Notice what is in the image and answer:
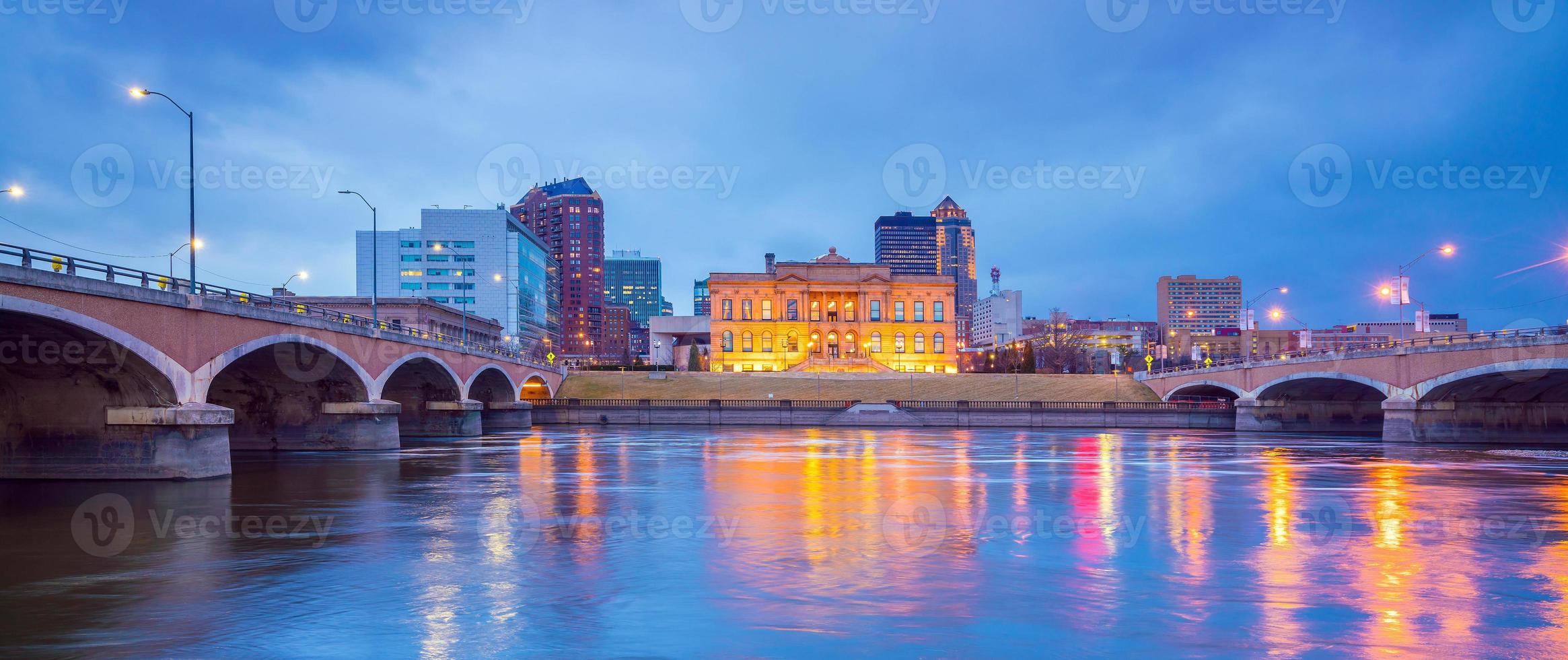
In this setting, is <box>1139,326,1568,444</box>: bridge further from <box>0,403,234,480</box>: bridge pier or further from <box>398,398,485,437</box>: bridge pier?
<box>0,403,234,480</box>: bridge pier

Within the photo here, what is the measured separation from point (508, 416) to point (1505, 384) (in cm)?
7328

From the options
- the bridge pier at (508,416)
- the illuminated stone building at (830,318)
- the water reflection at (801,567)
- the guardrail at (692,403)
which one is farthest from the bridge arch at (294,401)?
the illuminated stone building at (830,318)

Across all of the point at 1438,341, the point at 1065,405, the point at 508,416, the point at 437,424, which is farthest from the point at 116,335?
the point at 1065,405

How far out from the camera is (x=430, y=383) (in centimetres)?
6675

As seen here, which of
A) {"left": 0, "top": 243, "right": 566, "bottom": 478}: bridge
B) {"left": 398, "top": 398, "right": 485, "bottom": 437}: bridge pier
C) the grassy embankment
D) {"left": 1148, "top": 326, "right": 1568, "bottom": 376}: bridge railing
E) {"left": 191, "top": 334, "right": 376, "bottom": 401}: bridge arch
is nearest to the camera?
{"left": 0, "top": 243, "right": 566, "bottom": 478}: bridge

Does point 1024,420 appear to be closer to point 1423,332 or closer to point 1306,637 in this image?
point 1423,332

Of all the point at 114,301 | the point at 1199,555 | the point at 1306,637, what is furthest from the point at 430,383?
the point at 1306,637

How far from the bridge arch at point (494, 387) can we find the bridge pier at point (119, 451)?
41545mm

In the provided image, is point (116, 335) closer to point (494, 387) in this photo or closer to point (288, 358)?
point (288, 358)

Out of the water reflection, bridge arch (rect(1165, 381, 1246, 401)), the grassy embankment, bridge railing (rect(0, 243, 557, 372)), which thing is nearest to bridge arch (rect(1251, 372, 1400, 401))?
bridge arch (rect(1165, 381, 1246, 401))

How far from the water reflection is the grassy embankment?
6529cm

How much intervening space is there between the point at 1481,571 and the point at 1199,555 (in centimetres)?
482

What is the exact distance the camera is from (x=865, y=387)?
108250 millimetres

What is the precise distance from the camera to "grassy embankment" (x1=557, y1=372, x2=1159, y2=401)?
102812 mm
